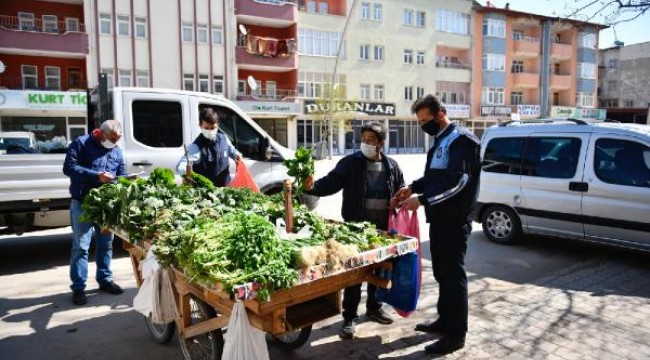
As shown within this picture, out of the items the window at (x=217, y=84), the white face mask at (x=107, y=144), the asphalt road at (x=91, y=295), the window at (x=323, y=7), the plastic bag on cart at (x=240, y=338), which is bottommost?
the asphalt road at (x=91, y=295)

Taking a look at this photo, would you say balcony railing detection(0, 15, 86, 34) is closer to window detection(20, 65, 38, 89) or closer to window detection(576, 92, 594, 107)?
window detection(20, 65, 38, 89)

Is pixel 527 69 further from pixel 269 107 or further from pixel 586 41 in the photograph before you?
pixel 269 107

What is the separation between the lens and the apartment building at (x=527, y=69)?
4344cm

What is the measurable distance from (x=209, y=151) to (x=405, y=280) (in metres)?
3.05

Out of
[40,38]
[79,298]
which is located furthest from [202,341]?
[40,38]

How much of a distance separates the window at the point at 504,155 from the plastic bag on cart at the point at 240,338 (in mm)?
5910

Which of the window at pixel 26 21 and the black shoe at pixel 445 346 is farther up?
the window at pixel 26 21

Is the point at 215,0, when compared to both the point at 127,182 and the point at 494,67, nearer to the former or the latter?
the point at 494,67

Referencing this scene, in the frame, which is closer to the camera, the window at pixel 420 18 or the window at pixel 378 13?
the window at pixel 378 13

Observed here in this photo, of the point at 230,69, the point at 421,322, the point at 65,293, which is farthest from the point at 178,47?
the point at 421,322

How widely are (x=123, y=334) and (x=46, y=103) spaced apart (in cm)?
2556

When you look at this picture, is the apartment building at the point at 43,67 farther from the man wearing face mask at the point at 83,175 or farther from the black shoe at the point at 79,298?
the black shoe at the point at 79,298

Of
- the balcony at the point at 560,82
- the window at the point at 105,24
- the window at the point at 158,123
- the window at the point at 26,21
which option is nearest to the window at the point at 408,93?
the balcony at the point at 560,82

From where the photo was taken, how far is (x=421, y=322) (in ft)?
15.7
